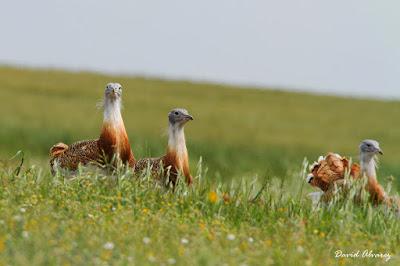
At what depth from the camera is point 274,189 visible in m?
9.75

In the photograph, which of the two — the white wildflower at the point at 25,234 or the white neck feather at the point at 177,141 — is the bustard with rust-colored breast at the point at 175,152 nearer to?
the white neck feather at the point at 177,141

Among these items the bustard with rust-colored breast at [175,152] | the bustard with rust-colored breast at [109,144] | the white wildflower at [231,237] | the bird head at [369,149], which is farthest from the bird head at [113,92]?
the bird head at [369,149]

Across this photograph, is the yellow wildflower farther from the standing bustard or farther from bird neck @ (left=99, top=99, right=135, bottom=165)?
the standing bustard

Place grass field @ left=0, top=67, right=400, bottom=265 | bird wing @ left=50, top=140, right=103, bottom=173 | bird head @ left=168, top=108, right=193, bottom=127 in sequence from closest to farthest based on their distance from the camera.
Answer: grass field @ left=0, top=67, right=400, bottom=265, bird head @ left=168, top=108, right=193, bottom=127, bird wing @ left=50, top=140, right=103, bottom=173

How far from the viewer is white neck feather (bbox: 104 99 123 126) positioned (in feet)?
29.9

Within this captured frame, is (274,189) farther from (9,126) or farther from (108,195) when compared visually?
(9,126)

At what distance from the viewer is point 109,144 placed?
9195 mm

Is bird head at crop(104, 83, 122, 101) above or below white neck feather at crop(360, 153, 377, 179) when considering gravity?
above

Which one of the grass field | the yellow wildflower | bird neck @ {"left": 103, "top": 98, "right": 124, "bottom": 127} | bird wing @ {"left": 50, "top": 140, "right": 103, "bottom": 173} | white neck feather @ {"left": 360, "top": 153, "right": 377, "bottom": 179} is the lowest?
the grass field

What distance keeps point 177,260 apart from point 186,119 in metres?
2.39

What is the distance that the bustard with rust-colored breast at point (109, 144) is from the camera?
912cm
